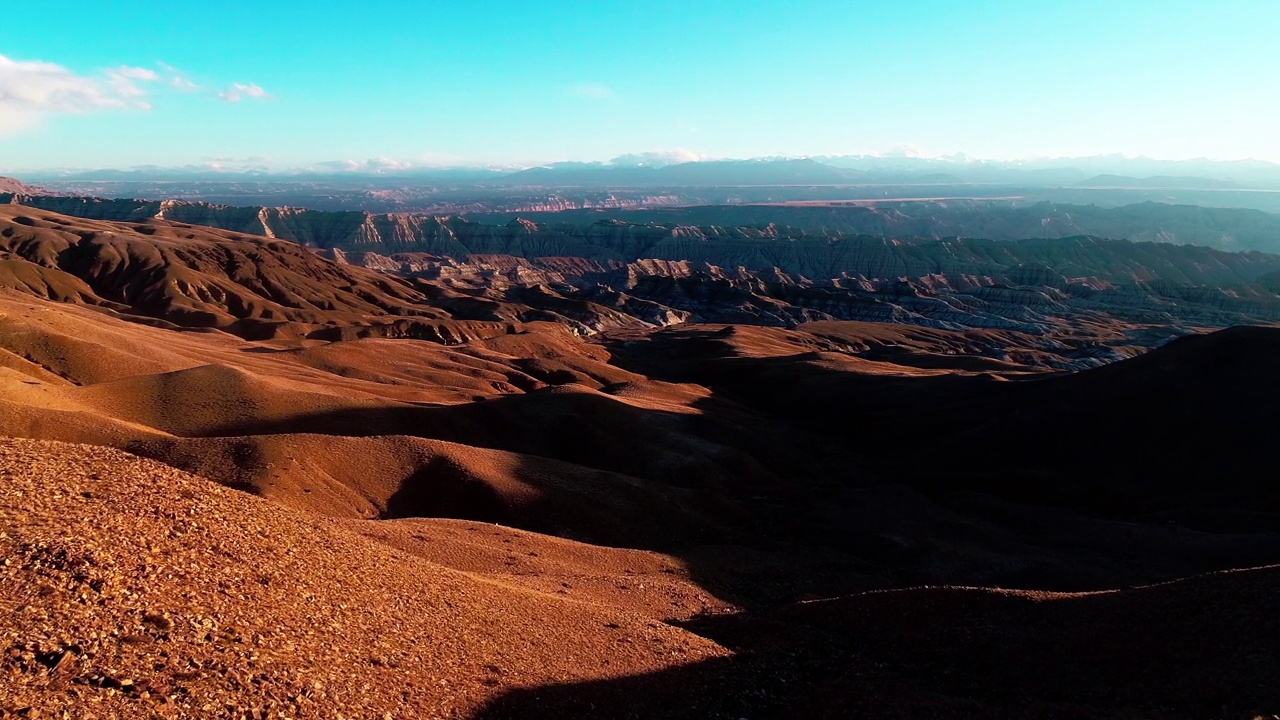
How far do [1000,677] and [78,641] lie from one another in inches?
981

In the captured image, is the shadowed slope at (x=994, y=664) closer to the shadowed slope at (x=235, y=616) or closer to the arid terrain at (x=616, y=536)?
the arid terrain at (x=616, y=536)

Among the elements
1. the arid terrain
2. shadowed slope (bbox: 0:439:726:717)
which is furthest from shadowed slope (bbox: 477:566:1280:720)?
shadowed slope (bbox: 0:439:726:717)

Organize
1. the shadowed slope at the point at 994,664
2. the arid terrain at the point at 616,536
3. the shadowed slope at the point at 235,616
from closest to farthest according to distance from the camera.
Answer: the shadowed slope at the point at 235,616, the arid terrain at the point at 616,536, the shadowed slope at the point at 994,664

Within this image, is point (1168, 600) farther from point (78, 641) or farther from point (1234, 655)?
point (78, 641)

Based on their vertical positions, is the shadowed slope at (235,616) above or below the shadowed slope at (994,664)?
above

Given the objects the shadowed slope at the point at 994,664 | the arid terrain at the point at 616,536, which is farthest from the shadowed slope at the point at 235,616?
→ the shadowed slope at the point at 994,664

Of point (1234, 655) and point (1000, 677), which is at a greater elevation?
point (1234, 655)

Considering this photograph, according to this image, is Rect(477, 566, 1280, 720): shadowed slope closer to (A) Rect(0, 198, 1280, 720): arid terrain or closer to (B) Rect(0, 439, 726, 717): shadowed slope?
(A) Rect(0, 198, 1280, 720): arid terrain

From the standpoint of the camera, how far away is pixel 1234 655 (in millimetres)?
20172

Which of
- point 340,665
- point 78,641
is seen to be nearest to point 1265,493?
point 340,665

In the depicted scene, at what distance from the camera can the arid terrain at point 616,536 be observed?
17625mm

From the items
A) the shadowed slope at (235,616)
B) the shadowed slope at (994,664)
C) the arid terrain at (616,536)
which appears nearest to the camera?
the shadowed slope at (235,616)

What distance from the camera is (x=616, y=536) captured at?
4438 cm

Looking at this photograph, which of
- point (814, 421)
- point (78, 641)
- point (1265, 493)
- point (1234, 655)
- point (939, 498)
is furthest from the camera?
point (814, 421)
